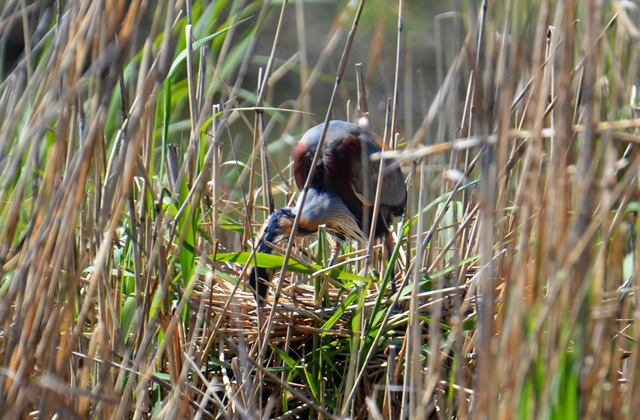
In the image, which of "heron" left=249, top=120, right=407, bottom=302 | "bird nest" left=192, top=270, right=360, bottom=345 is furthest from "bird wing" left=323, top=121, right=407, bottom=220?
"bird nest" left=192, top=270, right=360, bottom=345

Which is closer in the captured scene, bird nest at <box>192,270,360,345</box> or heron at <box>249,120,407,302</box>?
bird nest at <box>192,270,360,345</box>

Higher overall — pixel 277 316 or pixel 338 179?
pixel 338 179

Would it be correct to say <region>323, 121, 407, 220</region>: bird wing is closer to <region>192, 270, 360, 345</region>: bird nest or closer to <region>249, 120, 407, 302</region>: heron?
<region>249, 120, 407, 302</region>: heron

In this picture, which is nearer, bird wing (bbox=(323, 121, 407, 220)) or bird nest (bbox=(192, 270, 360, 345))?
bird nest (bbox=(192, 270, 360, 345))

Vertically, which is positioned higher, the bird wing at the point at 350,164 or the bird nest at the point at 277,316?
the bird wing at the point at 350,164

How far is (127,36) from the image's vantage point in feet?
2.06

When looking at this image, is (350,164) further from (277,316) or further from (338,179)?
(277,316)

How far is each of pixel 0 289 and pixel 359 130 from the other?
1.23m

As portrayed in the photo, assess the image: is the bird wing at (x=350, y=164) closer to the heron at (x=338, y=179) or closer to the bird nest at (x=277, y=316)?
the heron at (x=338, y=179)

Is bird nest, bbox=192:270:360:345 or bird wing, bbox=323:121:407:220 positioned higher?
bird wing, bbox=323:121:407:220

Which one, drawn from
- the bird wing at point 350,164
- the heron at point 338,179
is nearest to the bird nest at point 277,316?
the heron at point 338,179

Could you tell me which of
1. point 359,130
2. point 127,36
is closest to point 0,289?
point 127,36

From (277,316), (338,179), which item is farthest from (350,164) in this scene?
(277,316)

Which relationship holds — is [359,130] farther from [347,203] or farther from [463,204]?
[463,204]
